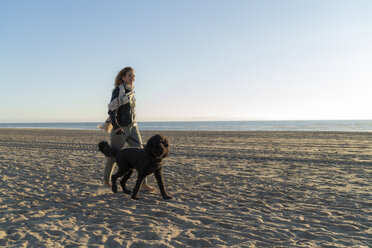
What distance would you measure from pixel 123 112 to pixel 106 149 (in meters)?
0.73

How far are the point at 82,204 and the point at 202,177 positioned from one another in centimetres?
292

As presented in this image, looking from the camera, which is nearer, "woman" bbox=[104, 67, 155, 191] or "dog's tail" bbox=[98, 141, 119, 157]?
"woman" bbox=[104, 67, 155, 191]

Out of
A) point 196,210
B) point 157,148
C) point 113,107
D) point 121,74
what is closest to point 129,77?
point 121,74

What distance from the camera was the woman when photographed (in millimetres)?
4527

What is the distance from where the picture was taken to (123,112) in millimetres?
4664

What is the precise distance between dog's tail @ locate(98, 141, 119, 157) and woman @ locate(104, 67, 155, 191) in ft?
0.25

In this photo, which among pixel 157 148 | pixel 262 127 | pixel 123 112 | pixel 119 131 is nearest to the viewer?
pixel 157 148

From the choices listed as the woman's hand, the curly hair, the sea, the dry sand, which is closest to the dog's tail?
the woman's hand

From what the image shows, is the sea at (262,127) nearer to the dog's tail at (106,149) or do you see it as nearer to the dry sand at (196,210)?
the dry sand at (196,210)

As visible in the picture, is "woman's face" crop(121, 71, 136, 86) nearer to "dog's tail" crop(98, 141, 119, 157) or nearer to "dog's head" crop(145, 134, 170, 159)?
"dog's tail" crop(98, 141, 119, 157)

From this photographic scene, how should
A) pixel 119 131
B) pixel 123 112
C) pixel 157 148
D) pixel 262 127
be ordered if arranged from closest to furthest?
pixel 157 148 → pixel 119 131 → pixel 123 112 → pixel 262 127

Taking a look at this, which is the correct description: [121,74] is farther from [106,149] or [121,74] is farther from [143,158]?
[143,158]

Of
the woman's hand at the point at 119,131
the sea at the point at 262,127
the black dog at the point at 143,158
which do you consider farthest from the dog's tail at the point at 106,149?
the sea at the point at 262,127

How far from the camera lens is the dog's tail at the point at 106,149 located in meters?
4.67
